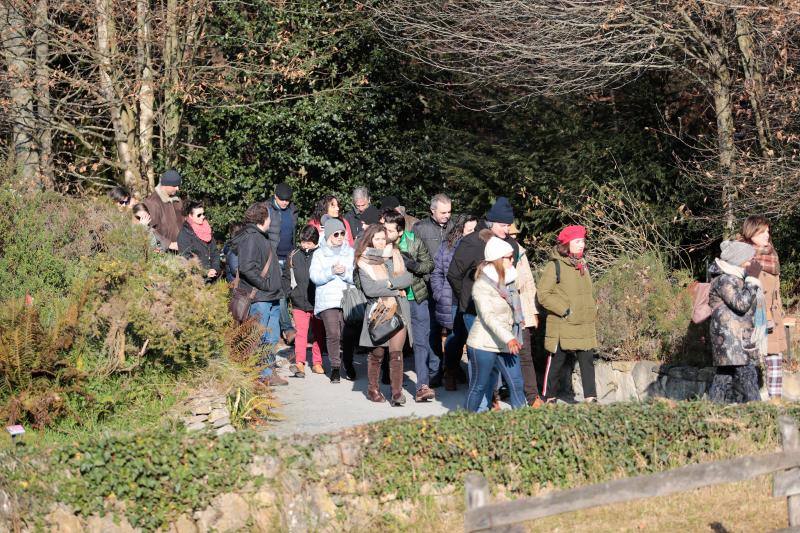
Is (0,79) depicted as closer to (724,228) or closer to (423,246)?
(423,246)

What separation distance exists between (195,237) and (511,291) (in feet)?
13.0

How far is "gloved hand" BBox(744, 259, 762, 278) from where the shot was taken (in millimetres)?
10055

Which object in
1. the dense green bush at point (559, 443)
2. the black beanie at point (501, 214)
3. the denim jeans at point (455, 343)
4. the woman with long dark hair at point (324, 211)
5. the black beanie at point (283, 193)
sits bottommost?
the dense green bush at point (559, 443)

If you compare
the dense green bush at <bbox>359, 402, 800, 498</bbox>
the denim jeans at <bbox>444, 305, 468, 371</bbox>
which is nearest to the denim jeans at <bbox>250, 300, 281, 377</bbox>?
the denim jeans at <bbox>444, 305, 468, 371</bbox>

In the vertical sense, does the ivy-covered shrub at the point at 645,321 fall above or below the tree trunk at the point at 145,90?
below

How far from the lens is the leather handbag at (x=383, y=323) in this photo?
35.8 ft

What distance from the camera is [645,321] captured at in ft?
38.2

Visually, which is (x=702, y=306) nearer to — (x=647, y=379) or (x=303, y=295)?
(x=647, y=379)

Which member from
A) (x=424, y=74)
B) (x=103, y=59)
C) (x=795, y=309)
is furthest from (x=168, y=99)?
(x=795, y=309)

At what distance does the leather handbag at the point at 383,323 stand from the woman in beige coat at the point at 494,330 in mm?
1019

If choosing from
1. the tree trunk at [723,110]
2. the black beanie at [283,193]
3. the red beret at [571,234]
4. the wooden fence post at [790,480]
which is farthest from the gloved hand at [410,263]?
the wooden fence post at [790,480]

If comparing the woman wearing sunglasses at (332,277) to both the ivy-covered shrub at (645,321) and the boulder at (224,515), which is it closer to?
the ivy-covered shrub at (645,321)

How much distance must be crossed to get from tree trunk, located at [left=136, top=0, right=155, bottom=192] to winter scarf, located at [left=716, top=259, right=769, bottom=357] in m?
9.47

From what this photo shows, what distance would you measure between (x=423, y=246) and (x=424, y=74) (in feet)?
20.5
